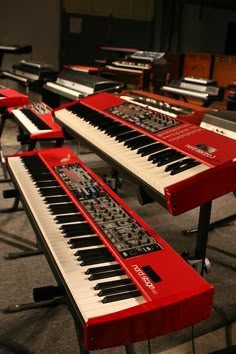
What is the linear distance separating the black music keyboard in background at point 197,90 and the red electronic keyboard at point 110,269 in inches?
117

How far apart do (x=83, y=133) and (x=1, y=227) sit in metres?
1.29

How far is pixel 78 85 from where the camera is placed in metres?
4.39

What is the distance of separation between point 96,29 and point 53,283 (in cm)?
684

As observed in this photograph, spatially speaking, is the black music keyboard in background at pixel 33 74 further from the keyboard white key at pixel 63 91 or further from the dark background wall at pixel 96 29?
the dark background wall at pixel 96 29

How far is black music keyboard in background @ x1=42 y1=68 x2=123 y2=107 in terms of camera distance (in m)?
3.99

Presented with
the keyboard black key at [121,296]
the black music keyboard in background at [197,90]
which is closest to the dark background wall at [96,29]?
the black music keyboard in background at [197,90]

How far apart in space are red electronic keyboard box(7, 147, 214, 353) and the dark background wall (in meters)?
6.67

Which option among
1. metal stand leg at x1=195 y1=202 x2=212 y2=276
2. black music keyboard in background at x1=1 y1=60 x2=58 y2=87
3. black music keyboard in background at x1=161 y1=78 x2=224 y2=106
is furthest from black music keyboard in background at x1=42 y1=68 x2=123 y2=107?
metal stand leg at x1=195 y1=202 x2=212 y2=276

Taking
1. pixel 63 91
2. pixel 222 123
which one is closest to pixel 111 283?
pixel 222 123

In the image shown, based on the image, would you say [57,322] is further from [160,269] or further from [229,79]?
[229,79]

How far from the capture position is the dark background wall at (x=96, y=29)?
25.0 ft

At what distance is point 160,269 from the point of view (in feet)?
3.75

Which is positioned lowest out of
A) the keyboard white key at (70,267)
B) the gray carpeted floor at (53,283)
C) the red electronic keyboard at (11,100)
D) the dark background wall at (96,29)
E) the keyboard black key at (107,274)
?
the gray carpeted floor at (53,283)

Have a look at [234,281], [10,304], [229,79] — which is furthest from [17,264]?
[229,79]
